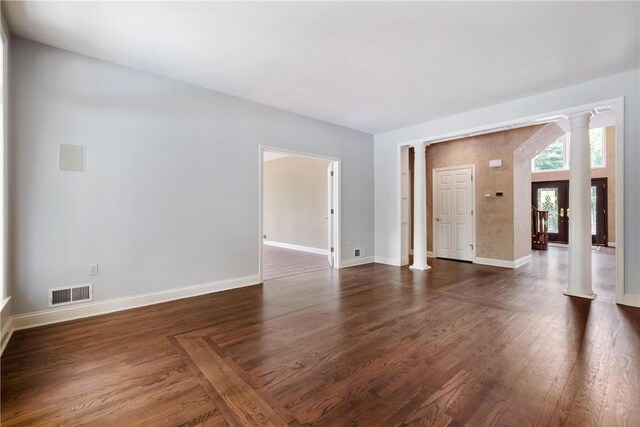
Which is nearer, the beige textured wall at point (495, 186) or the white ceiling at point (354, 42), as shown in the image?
the white ceiling at point (354, 42)

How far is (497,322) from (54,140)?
467 cm

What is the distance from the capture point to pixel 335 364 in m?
2.13

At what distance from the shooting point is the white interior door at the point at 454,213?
20.5 feet

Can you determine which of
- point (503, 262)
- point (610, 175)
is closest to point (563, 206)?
point (610, 175)

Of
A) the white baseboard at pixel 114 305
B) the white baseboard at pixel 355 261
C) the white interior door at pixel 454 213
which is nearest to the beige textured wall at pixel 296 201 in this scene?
the white baseboard at pixel 355 261

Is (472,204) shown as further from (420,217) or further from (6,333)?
(6,333)

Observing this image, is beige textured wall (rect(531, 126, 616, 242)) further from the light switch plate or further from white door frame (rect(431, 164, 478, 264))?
the light switch plate

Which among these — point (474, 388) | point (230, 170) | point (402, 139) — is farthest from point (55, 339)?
point (402, 139)

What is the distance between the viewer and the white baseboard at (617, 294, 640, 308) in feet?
11.0

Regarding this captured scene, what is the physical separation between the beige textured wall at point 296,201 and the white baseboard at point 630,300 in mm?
5263

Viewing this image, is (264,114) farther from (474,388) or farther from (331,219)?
(474,388)

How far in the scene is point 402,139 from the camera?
225 inches

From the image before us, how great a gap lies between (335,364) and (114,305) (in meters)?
2.55

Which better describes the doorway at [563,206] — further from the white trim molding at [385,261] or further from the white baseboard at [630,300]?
the white baseboard at [630,300]
